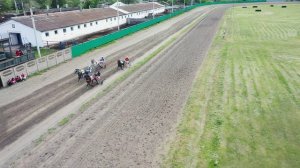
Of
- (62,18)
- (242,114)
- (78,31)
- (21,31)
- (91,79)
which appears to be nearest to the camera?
(242,114)

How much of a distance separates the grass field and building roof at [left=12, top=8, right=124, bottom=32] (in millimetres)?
25899

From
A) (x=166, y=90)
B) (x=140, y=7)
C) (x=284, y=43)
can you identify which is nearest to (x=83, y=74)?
(x=166, y=90)

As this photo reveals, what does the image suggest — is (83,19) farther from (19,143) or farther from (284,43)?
(19,143)

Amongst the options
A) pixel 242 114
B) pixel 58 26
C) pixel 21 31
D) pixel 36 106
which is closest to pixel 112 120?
pixel 36 106

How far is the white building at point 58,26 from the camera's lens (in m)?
40.9

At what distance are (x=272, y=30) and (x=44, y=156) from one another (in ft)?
148

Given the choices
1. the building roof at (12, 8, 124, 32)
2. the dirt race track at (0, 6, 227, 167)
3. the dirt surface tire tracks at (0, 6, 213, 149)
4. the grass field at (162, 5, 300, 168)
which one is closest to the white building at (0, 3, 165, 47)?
the building roof at (12, 8, 124, 32)

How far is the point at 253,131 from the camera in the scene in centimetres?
1488

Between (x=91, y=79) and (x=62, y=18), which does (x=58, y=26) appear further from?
(x=91, y=79)

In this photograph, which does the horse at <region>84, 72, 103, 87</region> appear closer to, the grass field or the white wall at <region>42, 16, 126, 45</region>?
the grass field

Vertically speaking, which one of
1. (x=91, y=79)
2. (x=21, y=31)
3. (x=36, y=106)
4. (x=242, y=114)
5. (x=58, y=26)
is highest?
(x=58, y=26)

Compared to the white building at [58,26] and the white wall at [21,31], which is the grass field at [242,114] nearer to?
the white building at [58,26]

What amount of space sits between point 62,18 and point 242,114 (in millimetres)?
39612

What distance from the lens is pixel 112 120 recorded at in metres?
16.6
